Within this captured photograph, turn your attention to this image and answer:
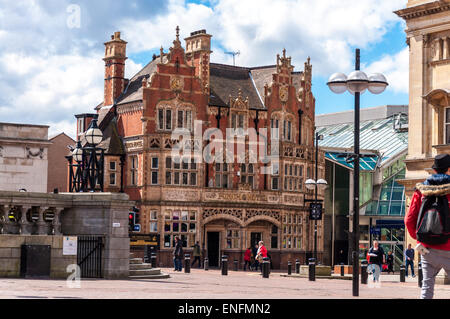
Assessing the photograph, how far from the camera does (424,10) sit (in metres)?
38.7

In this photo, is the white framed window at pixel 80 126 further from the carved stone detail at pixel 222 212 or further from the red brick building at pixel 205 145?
the carved stone detail at pixel 222 212

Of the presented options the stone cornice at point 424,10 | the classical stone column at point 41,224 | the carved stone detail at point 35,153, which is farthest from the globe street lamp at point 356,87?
the carved stone detail at point 35,153

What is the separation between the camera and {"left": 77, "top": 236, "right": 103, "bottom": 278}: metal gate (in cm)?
2702

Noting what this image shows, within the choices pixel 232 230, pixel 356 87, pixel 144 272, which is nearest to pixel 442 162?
pixel 356 87

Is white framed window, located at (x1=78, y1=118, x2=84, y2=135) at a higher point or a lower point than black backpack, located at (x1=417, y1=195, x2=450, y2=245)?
higher

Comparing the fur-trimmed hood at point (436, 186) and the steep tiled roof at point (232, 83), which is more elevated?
the steep tiled roof at point (232, 83)

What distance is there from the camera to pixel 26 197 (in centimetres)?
2570

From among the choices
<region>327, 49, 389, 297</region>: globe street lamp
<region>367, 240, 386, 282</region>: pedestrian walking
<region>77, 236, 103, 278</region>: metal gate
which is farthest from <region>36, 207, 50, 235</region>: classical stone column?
<region>367, 240, 386, 282</region>: pedestrian walking

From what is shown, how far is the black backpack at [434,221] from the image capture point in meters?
12.6

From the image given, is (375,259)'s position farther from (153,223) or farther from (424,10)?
(153,223)

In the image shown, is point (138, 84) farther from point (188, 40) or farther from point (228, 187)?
point (228, 187)

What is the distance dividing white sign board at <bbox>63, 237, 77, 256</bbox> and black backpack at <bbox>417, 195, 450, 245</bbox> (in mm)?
15170

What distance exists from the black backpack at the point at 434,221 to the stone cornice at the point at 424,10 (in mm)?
26617

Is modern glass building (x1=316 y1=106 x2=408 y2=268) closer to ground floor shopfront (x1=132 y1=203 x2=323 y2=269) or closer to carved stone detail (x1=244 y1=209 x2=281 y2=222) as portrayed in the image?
ground floor shopfront (x1=132 y1=203 x2=323 y2=269)
